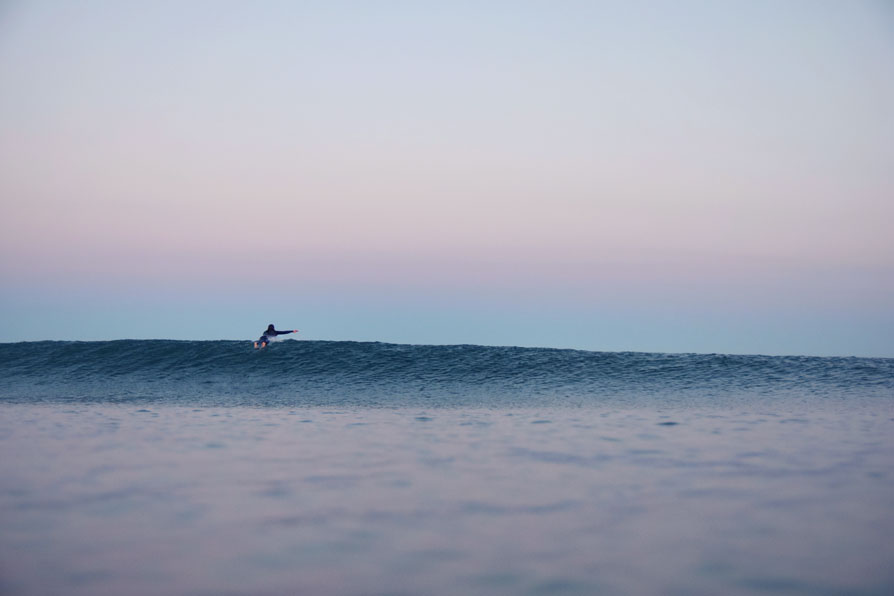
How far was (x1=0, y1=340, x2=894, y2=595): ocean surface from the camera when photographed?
9.09ft

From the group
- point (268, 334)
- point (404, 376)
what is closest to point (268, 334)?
point (268, 334)

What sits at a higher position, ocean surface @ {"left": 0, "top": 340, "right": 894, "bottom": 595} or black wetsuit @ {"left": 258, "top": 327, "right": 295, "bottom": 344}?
black wetsuit @ {"left": 258, "top": 327, "right": 295, "bottom": 344}

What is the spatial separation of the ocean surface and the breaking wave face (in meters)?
1.29

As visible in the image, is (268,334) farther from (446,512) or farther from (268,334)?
(446,512)

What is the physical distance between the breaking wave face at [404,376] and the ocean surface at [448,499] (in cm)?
129

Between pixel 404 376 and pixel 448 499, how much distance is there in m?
10.2

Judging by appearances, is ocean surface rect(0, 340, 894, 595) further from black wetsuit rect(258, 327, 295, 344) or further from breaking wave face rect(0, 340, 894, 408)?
black wetsuit rect(258, 327, 295, 344)

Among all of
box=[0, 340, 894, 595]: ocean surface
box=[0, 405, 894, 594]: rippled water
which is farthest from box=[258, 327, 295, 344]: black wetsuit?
box=[0, 405, 894, 594]: rippled water

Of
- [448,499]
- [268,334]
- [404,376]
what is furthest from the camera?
[268,334]

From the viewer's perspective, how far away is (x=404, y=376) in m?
14.0

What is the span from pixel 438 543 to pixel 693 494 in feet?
6.14

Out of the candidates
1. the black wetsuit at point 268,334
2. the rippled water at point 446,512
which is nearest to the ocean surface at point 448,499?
the rippled water at point 446,512

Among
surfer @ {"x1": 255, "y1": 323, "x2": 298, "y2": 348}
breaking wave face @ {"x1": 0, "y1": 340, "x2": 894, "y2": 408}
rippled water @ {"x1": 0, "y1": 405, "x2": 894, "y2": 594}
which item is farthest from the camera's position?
surfer @ {"x1": 255, "y1": 323, "x2": 298, "y2": 348}

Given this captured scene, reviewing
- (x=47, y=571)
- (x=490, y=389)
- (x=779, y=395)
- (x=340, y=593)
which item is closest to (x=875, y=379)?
(x=779, y=395)
